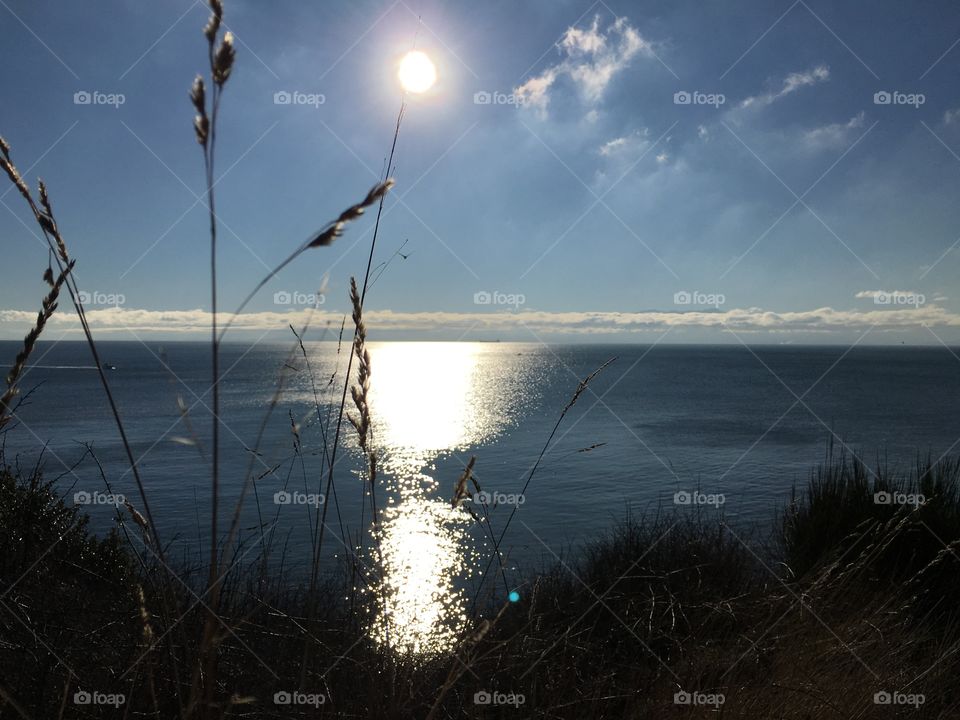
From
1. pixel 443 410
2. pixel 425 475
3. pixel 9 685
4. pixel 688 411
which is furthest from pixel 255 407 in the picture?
pixel 9 685

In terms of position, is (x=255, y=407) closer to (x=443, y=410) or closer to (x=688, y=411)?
(x=443, y=410)

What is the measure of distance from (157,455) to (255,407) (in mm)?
26202
